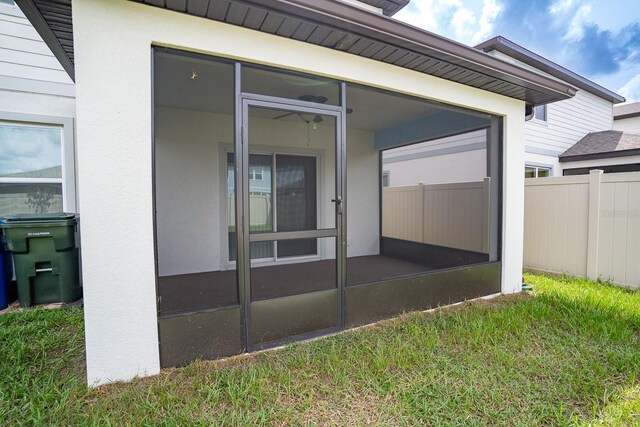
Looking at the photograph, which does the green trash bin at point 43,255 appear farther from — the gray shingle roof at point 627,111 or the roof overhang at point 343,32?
the gray shingle roof at point 627,111

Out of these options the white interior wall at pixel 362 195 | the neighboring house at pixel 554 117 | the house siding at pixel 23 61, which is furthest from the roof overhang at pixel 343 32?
the neighboring house at pixel 554 117

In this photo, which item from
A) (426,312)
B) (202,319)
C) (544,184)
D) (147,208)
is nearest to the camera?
(147,208)

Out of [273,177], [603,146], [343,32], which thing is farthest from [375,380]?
[603,146]

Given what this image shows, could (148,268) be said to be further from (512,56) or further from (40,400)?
(512,56)

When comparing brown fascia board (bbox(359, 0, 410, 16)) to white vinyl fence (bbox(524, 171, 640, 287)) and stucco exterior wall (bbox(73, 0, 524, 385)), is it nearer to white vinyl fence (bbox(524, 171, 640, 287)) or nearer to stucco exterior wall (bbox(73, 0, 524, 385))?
white vinyl fence (bbox(524, 171, 640, 287))

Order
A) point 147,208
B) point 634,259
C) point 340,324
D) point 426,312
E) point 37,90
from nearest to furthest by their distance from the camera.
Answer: point 147,208
point 340,324
point 426,312
point 37,90
point 634,259

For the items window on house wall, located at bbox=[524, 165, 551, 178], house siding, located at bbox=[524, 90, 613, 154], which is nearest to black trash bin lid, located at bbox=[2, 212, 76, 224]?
house siding, located at bbox=[524, 90, 613, 154]

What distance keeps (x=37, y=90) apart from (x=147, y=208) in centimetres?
323

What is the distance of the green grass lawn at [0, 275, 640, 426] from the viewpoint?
6.36ft

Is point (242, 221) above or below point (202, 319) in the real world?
above

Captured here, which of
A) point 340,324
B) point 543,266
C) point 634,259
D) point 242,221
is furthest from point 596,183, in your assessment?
point 242,221

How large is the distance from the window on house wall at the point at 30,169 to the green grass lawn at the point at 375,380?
1608mm

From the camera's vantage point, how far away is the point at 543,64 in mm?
8234

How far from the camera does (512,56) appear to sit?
25.8 ft
